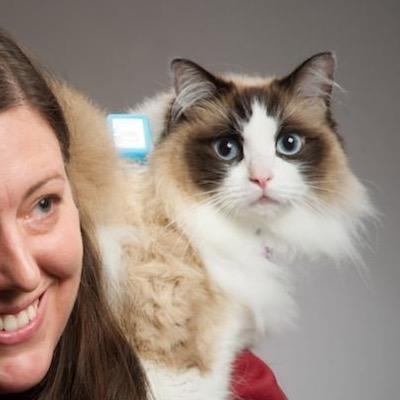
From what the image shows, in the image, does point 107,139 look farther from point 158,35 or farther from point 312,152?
point 158,35

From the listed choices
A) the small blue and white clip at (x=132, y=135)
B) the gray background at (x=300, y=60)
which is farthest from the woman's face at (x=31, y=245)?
the gray background at (x=300, y=60)

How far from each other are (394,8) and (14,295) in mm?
1573

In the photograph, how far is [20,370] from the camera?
64 centimetres

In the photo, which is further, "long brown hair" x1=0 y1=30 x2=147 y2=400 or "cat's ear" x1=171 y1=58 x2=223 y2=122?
"cat's ear" x1=171 y1=58 x2=223 y2=122

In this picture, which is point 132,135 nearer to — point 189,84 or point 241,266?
point 189,84

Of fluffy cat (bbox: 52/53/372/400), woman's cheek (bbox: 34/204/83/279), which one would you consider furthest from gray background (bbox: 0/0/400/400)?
woman's cheek (bbox: 34/204/83/279)

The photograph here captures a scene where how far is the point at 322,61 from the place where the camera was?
40.7 inches

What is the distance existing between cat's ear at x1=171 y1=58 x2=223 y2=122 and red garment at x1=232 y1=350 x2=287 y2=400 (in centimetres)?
42

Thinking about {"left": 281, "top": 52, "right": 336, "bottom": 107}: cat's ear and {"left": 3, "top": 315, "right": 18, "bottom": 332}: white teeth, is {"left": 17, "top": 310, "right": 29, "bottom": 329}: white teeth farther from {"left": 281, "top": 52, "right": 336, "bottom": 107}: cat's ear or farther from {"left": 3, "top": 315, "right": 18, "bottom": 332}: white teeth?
{"left": 281, "top": 52, "right": 336, "bottom": 107}: cat's ear

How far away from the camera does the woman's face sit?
0.60 meters

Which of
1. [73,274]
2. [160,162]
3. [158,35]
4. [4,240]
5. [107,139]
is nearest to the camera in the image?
[4,240]

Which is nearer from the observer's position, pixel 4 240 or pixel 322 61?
pixel 4 240

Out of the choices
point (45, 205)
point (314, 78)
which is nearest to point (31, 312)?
point (45, 205)

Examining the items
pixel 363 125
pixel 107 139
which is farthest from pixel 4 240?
pixel 363 125
